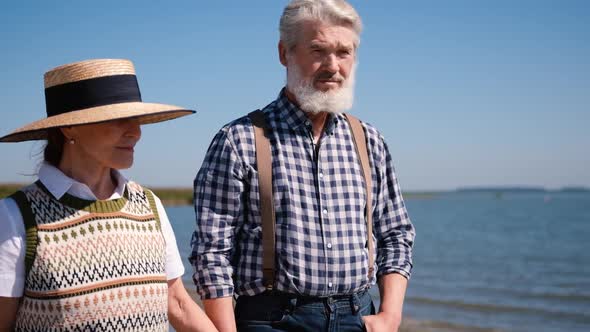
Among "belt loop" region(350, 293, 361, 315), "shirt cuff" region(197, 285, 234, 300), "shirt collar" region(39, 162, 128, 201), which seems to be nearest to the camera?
"shirt collar" region(39, 162, 128, 201)

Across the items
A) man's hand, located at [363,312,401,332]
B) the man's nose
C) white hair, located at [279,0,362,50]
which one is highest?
white hair, located at [279,0,362,50]

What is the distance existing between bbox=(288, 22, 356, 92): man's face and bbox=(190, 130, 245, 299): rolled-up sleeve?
473mm

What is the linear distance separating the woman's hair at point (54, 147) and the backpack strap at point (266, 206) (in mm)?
814

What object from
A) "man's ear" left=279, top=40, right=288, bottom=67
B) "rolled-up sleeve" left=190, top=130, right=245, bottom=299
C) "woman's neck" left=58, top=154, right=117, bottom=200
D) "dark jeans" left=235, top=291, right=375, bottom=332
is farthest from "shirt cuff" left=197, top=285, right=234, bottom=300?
"man's ear" left=279, top=40, right=288, bottom=67

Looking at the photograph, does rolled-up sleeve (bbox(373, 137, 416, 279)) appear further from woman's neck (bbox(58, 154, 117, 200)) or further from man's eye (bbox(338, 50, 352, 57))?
woman's neck (bbox(58, 154, 117, 200))

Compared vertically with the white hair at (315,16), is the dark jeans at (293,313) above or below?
below

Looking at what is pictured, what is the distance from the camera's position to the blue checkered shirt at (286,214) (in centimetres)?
262

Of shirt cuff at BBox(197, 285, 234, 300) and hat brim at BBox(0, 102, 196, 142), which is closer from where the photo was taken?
hat brim at BBox(0, 102, 196, 142)

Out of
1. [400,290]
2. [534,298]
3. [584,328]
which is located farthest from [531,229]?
[400,290]

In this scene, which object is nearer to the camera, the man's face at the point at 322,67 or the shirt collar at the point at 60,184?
the shirt collar at the point at 60,184

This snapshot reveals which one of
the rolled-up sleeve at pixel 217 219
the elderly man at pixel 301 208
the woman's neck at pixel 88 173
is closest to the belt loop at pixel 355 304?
the elderly man at pixel 301 208

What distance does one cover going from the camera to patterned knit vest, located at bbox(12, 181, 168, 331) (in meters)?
1.95

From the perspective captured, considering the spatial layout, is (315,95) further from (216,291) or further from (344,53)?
(216,291)

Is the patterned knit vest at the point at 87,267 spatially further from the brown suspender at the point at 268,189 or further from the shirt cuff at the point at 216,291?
the brown suspender at the point at 268,189
